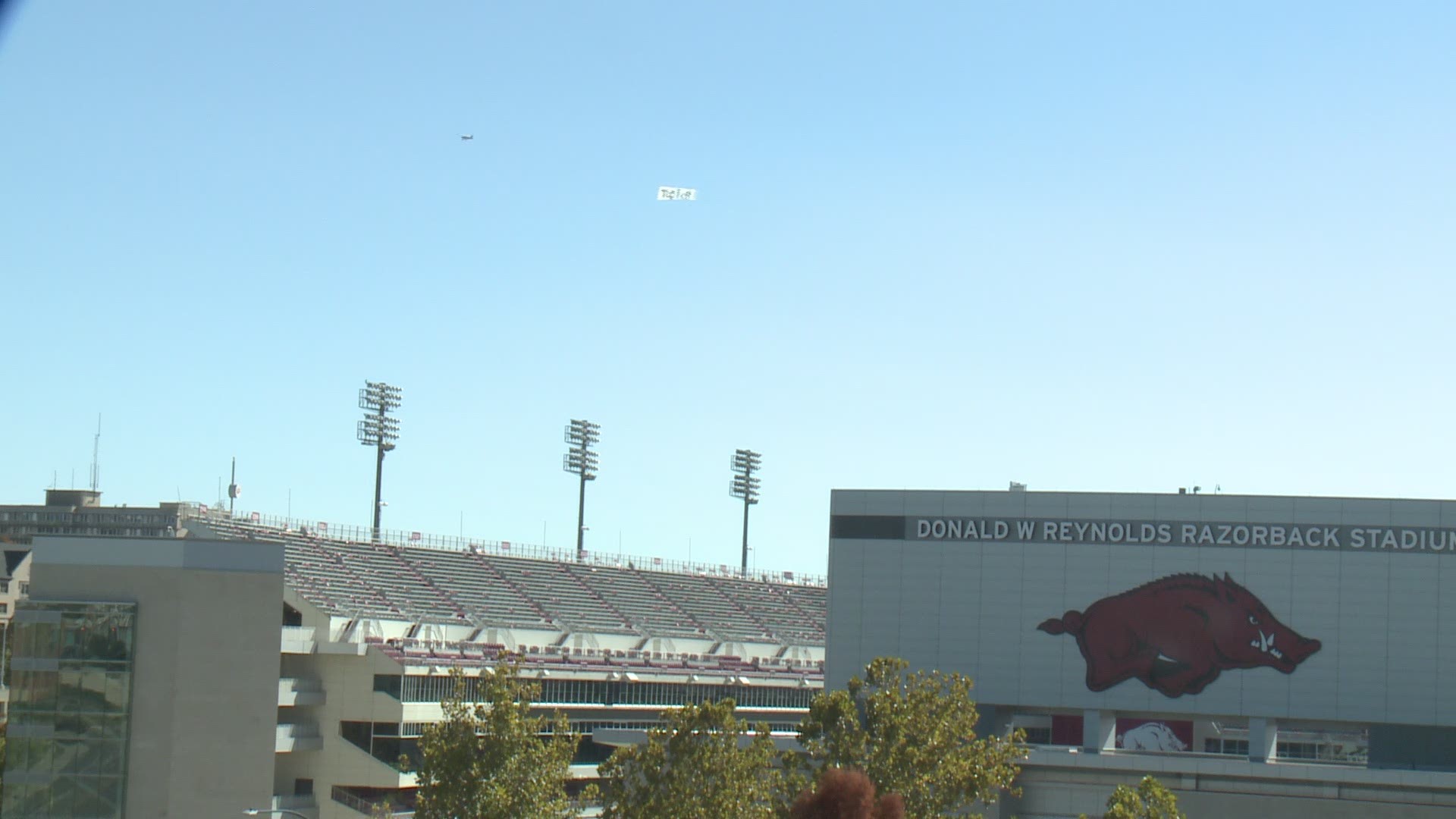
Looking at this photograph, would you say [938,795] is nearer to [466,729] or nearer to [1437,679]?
[466,729]

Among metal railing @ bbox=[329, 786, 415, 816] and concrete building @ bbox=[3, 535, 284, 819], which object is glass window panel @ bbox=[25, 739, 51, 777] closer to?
concrete building @ bbox=[3, 535, 284, 819]

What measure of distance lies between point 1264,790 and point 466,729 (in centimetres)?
3344

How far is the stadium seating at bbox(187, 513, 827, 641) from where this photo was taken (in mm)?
100438

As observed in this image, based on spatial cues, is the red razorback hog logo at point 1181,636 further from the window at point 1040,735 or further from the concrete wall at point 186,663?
the concrete wall at point 186,663

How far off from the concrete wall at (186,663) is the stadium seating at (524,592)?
307 inches

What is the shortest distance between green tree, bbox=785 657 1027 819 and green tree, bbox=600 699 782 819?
50.6 inches

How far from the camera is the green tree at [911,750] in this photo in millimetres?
51875

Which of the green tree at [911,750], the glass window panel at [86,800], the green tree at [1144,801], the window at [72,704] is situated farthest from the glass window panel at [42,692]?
the green tree at [1144,801]

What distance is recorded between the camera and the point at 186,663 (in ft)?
253

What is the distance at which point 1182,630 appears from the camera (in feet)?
243

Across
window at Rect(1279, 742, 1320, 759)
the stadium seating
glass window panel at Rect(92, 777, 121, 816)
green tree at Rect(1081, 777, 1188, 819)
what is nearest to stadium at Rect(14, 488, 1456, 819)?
glass window panel at Rect(92, 777, 121, 816)

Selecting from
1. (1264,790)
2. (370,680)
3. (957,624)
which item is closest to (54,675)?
(370,680)

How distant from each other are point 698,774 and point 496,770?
6579 mm

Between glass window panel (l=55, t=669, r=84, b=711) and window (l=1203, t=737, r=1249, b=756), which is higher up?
glass window panel (l=55, t=669, r=84, b=711)
